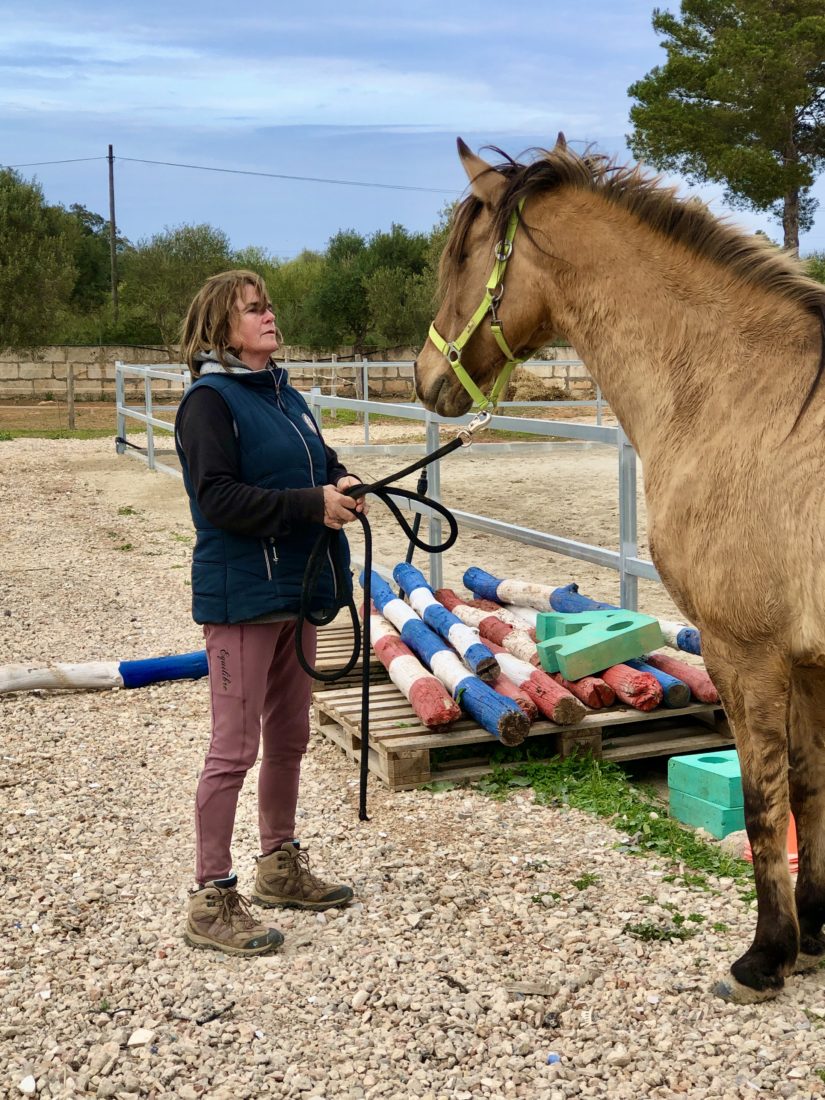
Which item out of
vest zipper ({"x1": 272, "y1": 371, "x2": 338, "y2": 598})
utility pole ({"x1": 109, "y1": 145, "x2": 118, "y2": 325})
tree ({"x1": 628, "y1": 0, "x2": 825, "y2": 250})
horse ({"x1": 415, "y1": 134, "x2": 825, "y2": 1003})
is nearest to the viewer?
horse ({"x1": 415, "y1": 134, "x2": 825, "y2": 1003})

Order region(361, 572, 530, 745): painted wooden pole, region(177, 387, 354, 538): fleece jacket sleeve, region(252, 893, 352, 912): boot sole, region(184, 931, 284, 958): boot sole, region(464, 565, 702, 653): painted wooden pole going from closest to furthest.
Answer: region(177, 387, 354, 538): fleece jacket sleeve, region(184, 931, 284, 958): boot sole, region(252, 893, 352, 912): boot sole, region(361, 572, 530, 745): painted wooden pole, region(464, 565, 702, 653): painted wooden pole

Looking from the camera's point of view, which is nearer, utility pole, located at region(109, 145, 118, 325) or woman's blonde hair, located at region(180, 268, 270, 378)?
woman's blonde hair, located at region(180, 268, 270, 378)

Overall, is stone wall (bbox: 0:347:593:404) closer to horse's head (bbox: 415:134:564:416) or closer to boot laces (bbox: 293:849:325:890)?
boot laces (bbox: 293:849:325:890)

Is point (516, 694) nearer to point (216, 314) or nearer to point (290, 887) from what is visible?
point (290, 887)

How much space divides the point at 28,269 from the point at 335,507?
3254cm

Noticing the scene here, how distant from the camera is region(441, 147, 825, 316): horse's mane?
8.41ft

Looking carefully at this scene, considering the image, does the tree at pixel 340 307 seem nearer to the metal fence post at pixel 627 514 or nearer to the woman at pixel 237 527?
the metal fence post at pixel 627 514

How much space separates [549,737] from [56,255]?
32.9 m

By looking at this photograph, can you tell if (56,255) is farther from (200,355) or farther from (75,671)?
(200,355)

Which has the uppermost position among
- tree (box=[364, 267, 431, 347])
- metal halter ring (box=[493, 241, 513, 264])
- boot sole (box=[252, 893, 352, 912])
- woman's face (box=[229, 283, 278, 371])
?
tree (box=[364, 267, 431, 347])

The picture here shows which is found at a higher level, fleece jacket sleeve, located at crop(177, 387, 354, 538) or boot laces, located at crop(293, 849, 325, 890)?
fleece jacket sleeve, located at crop(177, 387, 354, 538)

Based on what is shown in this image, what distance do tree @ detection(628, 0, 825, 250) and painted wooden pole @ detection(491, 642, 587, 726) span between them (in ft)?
93.4

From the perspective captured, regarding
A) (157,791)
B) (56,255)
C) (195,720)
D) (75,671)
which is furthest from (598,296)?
(56,255)

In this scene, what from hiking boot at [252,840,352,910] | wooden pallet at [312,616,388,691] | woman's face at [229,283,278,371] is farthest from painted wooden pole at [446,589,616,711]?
woman's face at [229,283,278,371]
